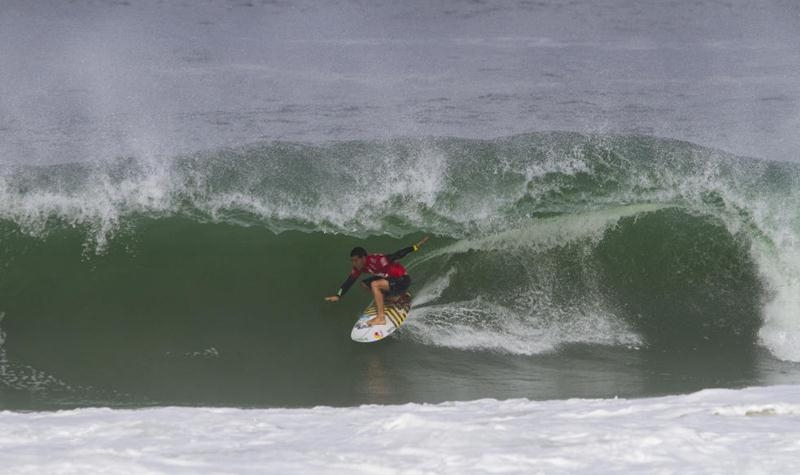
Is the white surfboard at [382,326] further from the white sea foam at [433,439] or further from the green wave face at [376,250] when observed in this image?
the white sea foam at [433,439]

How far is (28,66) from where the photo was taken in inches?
942

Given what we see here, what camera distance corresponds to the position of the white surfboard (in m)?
10.4

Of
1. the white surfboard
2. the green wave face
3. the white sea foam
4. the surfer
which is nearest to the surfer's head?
the surfer

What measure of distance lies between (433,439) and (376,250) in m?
6.65

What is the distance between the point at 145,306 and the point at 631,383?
17.3ft

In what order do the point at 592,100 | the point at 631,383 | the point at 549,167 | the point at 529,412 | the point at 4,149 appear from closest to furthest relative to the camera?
1. the point at 529,412
2. the point at 631,383
3. the point at 549,167
4. the point at 4,149
5. the point at 592,100

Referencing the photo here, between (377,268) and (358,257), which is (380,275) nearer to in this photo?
(377,268)

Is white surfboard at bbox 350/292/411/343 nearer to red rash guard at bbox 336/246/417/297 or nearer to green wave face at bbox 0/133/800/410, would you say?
green wave face at bbox 0/133/800/410

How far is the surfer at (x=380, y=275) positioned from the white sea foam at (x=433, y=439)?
3853 mm

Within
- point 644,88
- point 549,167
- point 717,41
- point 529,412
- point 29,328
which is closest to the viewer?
point 529,412

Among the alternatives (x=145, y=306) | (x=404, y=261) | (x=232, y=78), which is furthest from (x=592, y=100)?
(x=145, y=306)

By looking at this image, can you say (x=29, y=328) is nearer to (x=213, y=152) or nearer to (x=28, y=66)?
(x=213, y=152)

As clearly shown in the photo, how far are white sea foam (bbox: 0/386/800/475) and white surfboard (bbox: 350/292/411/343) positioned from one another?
3657 millimetres

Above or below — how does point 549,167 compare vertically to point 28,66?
below
